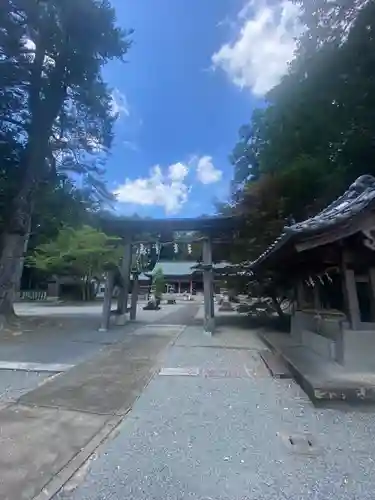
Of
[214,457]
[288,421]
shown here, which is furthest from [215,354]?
[214,457]

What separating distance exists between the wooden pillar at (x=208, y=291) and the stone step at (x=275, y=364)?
439 cm

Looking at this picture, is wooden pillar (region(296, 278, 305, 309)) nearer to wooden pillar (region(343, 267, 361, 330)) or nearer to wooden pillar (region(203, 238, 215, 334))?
wooden pillar (region(203, 238, 215, 334))

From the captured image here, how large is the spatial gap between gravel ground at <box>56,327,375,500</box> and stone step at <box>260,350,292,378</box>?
0.81 metres

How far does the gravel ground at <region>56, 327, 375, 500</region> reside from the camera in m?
2.62

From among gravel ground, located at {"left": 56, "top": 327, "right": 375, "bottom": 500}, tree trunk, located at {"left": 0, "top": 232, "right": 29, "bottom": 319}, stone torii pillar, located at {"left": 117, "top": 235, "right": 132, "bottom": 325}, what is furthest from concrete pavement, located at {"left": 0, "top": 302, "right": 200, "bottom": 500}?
stone torii pillar, located at {"left": 117, "top": 235, "right": 132, "bottom": 325}

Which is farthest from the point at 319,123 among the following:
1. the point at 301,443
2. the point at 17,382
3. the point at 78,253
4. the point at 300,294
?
the point at 78,253

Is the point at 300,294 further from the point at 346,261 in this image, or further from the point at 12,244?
the point at 12,244

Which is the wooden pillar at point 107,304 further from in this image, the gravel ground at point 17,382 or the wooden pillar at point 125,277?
the gravel ground at point 17,382

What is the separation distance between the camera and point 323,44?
11.8 meters

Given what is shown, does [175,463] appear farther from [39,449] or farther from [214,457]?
[39,449]

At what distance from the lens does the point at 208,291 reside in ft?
44.3

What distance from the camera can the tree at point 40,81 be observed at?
12992 mm

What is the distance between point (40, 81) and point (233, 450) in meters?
13.6

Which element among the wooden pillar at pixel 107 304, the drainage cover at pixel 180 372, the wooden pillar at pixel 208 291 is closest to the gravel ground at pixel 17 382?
the drainage cover at pixel 180 372
